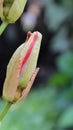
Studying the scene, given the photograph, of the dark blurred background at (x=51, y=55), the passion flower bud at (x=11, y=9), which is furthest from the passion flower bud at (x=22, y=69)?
the dark blurred background at (x=51, y=55)

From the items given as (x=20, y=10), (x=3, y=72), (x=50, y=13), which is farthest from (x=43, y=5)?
(x=20, y=10)

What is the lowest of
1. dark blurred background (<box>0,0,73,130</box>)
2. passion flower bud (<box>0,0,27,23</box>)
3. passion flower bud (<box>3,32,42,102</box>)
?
dark blurred background (<box>0,0,73,130</box>)

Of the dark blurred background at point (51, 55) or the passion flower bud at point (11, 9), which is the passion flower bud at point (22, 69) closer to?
the passion flower bud at point (11, 9)

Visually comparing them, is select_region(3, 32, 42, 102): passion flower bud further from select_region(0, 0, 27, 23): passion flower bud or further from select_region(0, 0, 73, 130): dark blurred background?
select_region(0, 0, 73, 130): dark blurred background

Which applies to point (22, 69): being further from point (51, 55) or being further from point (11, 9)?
point (51, 55)

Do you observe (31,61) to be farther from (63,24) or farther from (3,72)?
(3,72)

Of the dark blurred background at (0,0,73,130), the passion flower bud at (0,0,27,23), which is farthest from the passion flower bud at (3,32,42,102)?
the dark blurred background at (0,0,73,130)
